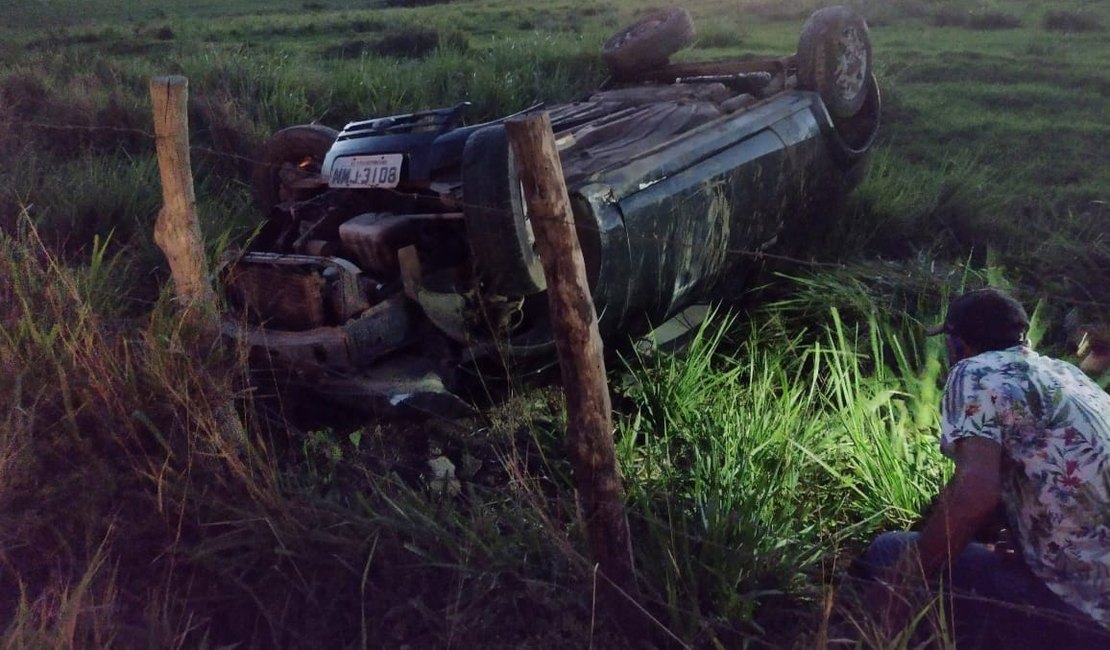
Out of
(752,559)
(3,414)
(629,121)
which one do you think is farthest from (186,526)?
(629,121)

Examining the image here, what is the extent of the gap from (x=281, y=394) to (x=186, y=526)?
752 millimetres

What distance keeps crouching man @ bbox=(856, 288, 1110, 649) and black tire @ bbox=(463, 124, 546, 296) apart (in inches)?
59.2

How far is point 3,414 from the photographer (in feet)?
11.6

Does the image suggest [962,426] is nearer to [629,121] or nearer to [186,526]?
[186,526]

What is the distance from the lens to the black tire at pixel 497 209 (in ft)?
12.1

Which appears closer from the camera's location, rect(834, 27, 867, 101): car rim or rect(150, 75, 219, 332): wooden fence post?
rect(150, 75, 219, 332): wooden fence post

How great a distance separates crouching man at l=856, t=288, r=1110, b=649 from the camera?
99.2 inches

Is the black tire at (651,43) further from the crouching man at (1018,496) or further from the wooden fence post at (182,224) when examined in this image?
the crouching man at (1018,496)

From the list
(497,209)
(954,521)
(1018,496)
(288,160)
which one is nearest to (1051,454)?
(1018,496)

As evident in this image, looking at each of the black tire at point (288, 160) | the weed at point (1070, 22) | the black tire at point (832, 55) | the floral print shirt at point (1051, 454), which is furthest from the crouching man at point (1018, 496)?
the weed at point (1070, 22)

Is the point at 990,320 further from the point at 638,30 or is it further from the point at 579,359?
the point at 638,30

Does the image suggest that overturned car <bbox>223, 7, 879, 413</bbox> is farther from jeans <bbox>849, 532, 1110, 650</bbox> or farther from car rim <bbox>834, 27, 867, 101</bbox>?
jeans <bbox>849, 532, 1110, 650</bbox>

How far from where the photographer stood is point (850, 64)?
227 inches

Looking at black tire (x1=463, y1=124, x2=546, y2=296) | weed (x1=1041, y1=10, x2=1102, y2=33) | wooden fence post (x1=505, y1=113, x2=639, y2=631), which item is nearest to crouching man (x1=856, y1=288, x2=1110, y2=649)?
wooden fence post (x1=505, y1=113, x2=639, y2=631)
